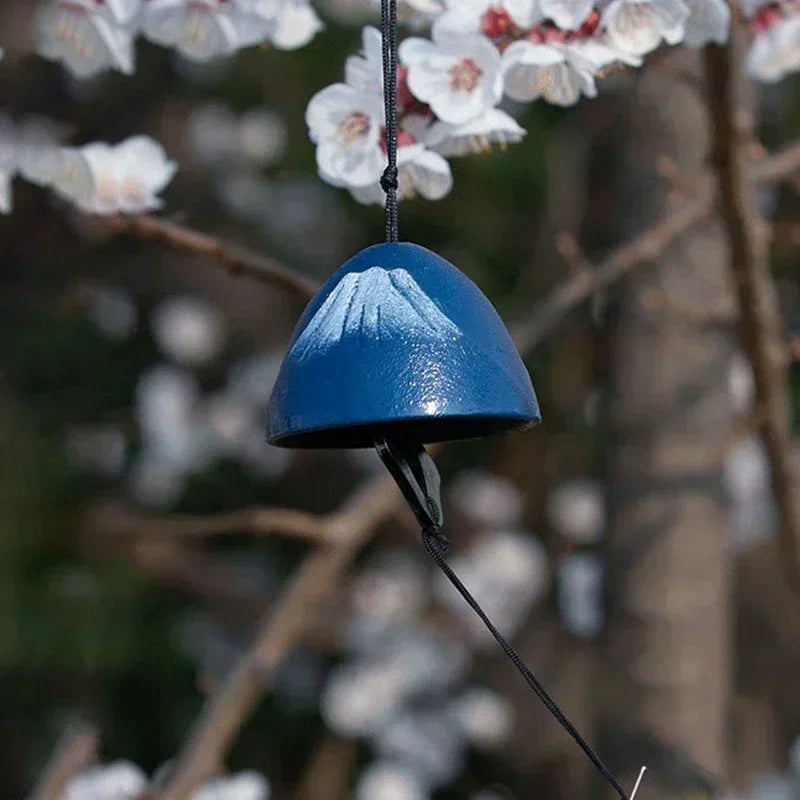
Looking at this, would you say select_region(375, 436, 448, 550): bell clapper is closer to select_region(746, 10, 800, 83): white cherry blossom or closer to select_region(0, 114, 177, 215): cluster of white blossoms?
select_region(0, 114, 177, 215): cluster of white blossoms

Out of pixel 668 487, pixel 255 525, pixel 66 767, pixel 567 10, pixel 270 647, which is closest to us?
pixel 567 10

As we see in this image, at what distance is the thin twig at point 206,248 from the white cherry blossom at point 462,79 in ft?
1.31

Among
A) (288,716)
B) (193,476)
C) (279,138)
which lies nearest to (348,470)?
(193,476)

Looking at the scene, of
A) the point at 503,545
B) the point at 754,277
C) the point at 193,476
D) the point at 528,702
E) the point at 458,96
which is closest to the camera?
the point at 458,96

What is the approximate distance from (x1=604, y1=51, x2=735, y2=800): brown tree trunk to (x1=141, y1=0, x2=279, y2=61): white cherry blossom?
896 millimetres

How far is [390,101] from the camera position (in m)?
1.09

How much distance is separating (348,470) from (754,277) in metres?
2.30

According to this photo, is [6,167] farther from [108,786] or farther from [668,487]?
[668,487]

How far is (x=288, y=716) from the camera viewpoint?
4098 mm

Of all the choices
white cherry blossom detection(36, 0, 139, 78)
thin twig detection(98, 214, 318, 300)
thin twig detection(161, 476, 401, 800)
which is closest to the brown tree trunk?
thin twig detection(161, 476, 401, 800)

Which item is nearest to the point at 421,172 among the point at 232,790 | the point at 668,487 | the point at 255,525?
the point at 255,525

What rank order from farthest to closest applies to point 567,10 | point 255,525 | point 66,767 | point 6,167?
point 255,525
point 66,767
point 6,167
point 567,10

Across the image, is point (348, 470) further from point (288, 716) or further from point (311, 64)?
point (311, 64)

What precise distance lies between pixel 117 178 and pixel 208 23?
0.70 feet
